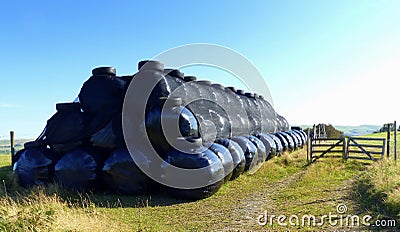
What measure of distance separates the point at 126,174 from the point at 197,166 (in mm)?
1925

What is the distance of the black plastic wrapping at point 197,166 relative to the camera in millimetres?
7344

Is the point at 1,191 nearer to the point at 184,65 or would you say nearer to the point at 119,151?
the point at 119,151

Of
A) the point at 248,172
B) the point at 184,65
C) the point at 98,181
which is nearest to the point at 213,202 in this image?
the point at 98,181

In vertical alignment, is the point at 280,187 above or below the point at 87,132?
below

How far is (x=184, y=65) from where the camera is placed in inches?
437

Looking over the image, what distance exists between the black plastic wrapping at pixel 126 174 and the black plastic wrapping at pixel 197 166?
62cm

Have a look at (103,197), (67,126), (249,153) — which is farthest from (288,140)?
(67,126)

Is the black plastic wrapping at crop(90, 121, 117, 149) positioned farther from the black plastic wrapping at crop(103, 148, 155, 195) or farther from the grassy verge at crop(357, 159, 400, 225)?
the grassy verge at crop(357, 159, 400, 225)

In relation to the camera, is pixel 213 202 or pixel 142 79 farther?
pixel 142 79

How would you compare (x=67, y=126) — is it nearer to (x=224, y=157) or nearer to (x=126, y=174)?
(x=126, y=174)

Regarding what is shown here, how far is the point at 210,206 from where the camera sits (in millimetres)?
6789

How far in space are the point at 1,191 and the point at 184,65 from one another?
709 centimetres

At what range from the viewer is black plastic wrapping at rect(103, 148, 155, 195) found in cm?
768

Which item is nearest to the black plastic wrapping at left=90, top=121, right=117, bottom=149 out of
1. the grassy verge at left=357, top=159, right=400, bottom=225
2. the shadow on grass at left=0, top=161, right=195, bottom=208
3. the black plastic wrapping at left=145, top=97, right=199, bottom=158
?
the black plastic wrapping at left=145, top=97, right=199, bottom=158
